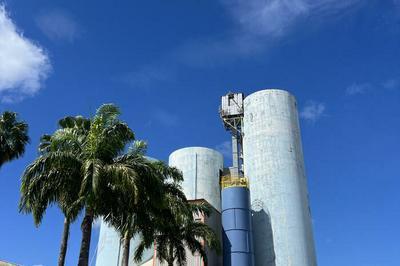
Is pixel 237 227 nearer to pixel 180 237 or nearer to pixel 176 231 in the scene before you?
pixel 180 237

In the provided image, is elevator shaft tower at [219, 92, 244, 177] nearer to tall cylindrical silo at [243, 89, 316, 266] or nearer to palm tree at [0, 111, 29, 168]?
tall cylindrical silo at [243, 89, 316, 266]

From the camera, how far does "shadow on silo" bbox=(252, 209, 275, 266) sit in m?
47.9

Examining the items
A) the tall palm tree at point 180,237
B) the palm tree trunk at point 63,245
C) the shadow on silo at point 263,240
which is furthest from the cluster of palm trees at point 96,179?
the shadow on silo at point 263,240

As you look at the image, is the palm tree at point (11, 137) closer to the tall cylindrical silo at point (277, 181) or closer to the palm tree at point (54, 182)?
the palm tree at point (54, 182)

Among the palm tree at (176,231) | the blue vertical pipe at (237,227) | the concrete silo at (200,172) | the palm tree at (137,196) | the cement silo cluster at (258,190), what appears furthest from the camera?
the concrete silo at (200,172)

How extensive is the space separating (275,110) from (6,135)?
111 feet

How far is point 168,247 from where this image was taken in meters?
34.2

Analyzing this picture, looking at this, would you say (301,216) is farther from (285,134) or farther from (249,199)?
(285,134)

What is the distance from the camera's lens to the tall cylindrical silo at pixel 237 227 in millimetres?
45812

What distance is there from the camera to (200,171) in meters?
58.6

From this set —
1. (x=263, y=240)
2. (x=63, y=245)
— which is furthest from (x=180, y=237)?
(x=263, y=240)

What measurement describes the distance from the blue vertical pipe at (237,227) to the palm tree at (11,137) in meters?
24.6

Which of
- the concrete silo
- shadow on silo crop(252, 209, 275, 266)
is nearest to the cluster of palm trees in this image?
shadow on silo crop(252, 209, 275, 266)

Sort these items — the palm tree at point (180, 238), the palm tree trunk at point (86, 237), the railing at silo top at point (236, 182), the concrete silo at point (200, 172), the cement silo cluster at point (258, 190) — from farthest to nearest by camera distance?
the concrete silo at point (200, 172) → the railing at silo top at point (236, 182) → the cement silo cluster at point (258, 190) → the palm tree at point (180, 238) → the palm tree trunk at point (86, 237)
